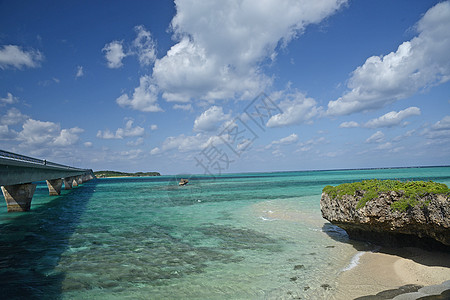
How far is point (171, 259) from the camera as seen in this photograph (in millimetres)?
9750

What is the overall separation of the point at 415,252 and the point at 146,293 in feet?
31.6

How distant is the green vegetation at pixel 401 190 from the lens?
8.49 m

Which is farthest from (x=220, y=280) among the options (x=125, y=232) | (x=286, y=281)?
(x=125, y=232)

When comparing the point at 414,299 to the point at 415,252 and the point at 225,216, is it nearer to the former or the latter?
the point at 415,252

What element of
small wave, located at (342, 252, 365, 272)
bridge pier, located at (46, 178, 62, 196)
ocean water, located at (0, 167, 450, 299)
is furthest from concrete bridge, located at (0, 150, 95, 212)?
small wave, located at (342, 252, 365, 272)

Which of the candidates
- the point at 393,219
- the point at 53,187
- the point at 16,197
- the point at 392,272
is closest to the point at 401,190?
the point at 393,219

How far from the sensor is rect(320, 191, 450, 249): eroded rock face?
806 cm

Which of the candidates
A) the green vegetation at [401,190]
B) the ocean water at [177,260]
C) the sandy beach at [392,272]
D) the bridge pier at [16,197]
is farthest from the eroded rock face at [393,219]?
the bridge pier at [16,197]

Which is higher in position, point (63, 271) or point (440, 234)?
point (440, 234)

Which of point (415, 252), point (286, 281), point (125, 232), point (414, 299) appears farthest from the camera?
A: point (125, 232)

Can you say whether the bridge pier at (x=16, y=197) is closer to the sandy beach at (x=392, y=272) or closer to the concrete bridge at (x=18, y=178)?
the concrete bridge at (x=18, y=178)

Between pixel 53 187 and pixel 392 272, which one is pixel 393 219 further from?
pixel 53 187

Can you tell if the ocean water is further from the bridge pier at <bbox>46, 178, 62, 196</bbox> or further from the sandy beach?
the bridge pier at <bbox>46, 178, 62, 196</bbox>

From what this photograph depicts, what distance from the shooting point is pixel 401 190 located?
30.2ft
